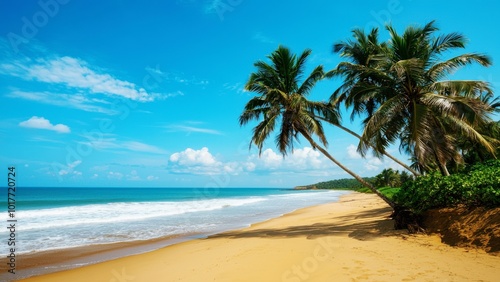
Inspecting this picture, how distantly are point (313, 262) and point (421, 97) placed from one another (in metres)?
7.02

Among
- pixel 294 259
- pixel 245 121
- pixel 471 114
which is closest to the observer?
pixel 294 259

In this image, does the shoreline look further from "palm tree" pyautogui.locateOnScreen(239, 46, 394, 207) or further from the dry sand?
"palm tree" pyautogui.locateOnScreen(239, 46, 394, 207)

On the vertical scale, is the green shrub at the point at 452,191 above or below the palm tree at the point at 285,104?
below

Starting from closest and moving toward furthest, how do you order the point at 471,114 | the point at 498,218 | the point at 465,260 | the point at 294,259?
the point at 465,260 → the point at 498,218 → the point at 294,259 → the point at 471,114

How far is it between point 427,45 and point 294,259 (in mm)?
9405

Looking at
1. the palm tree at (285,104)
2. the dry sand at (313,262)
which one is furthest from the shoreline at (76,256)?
the palm tree at (285,104)

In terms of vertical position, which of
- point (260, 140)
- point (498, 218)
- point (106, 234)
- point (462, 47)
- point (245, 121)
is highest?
point (462, 47)

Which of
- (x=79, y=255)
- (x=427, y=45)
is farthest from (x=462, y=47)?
(x=79, y=255)

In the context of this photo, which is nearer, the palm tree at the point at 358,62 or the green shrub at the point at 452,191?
the green shrub at the point at 452,191

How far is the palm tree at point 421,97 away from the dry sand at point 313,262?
10.7 ft

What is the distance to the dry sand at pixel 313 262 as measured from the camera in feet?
18.4

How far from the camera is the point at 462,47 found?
10555 mm

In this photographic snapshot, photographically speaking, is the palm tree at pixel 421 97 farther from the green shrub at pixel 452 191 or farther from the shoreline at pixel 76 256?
the shoreline at pixel 76 256

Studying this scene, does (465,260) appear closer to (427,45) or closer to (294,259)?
(294,259)
